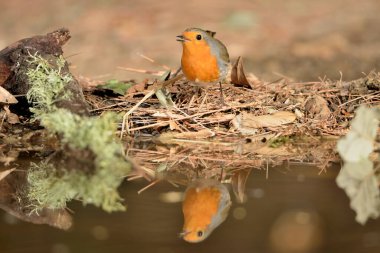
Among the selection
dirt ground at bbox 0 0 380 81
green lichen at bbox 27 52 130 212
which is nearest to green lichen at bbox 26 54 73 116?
green lichen at bbox 27 52 130 212

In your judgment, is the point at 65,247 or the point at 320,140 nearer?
the point at 65,247

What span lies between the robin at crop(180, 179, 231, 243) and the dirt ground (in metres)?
4.11

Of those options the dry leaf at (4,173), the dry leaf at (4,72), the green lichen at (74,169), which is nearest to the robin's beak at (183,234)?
the green lichen at (74,169)

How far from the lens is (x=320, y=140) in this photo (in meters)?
4.60

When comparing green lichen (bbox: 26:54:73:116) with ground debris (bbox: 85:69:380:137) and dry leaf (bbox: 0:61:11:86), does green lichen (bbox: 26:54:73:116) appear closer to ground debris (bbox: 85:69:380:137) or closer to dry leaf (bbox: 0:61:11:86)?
dry leaf (bbox: 0:61:11:86)

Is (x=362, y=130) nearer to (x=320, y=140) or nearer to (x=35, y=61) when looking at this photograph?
(x=320, y=140)

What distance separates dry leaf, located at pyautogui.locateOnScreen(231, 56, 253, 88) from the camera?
529 cm

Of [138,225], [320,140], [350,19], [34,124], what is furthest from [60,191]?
[350,19]

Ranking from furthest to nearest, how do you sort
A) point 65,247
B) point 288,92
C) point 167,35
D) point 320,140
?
point 167,35
point 288,92
point 320,140
point 65,247

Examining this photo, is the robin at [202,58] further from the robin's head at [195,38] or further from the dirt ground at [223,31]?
the dirt ground at [223,31]

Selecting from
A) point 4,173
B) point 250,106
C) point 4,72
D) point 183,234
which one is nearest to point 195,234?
point 183,234

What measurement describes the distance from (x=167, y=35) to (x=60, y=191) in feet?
18.3

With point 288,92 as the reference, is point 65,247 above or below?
below

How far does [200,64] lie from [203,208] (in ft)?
5.60
